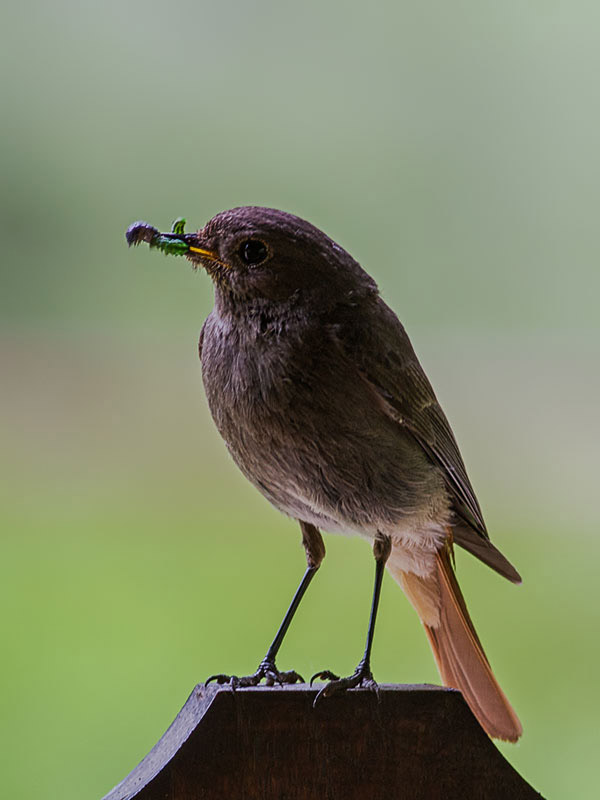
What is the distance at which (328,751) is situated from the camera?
1621mm

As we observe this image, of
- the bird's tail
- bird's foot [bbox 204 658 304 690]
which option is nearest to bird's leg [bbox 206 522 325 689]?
bird's foot [bbox 204 658 304 690]

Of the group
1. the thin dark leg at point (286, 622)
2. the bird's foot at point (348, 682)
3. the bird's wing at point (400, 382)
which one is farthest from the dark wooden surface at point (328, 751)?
the bird's wing at point (400, 382)

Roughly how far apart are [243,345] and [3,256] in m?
2.57

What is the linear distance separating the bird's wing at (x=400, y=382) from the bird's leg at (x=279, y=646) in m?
0.27

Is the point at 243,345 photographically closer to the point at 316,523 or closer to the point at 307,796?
the point at 316,523

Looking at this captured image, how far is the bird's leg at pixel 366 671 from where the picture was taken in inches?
66.1

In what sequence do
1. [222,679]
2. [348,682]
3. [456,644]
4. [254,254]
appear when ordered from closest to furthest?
[348,682]
[222,679]
[254,254]
[456,644]

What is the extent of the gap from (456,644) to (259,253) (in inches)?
33.0

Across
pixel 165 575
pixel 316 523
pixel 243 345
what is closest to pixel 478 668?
pixel 316 523

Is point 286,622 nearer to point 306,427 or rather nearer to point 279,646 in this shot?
point 279,646

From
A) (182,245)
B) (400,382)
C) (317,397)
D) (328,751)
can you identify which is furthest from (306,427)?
(328,751)

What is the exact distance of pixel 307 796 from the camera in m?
1.60

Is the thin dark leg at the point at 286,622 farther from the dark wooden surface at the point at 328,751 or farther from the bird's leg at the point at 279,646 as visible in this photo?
the dark wooden surface at the point at 328,751

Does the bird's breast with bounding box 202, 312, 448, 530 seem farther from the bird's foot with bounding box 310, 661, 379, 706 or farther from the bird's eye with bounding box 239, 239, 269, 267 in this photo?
the bird's foot with bounding box 310, 661, 379, 706
